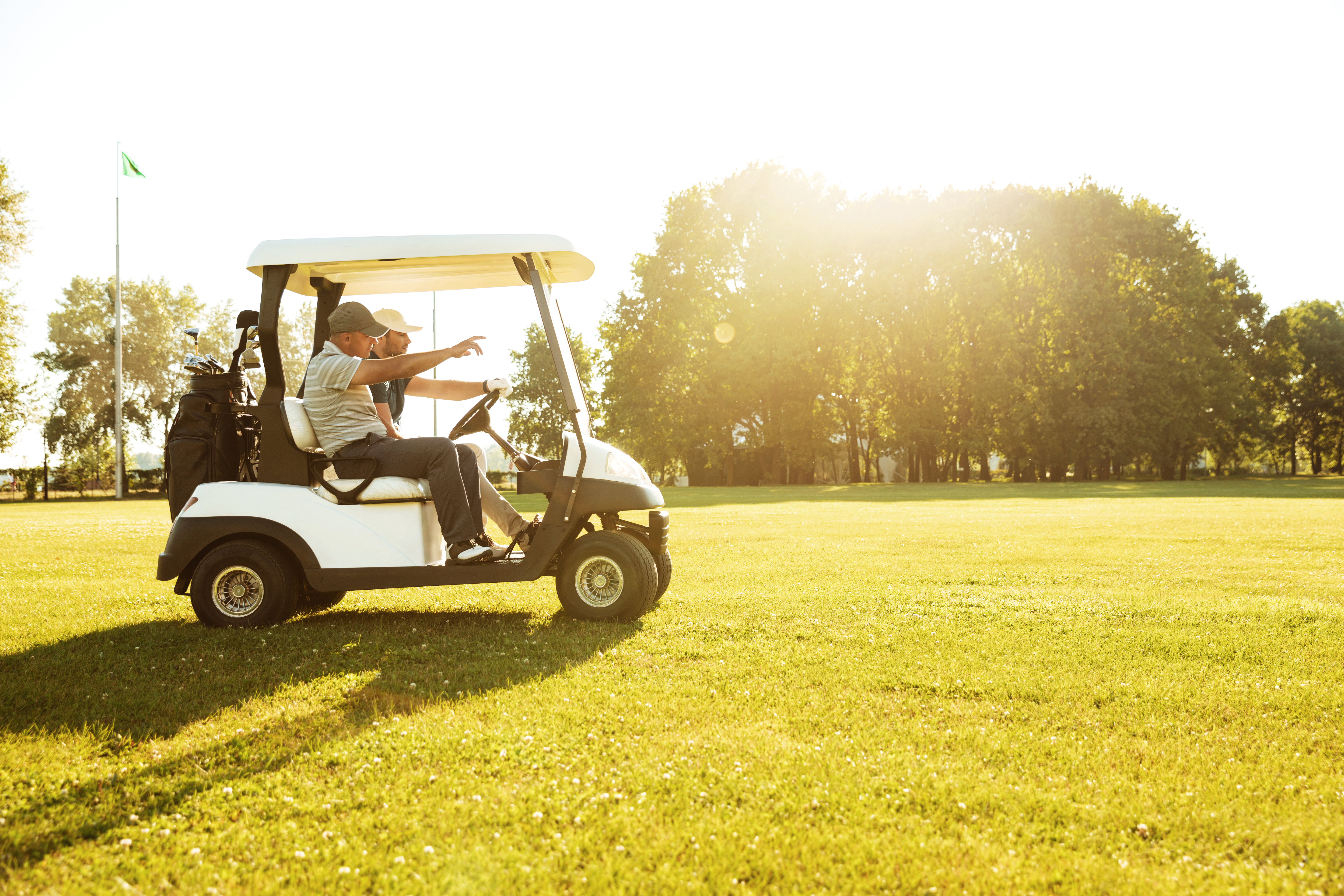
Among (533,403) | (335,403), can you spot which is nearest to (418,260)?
(335,403)

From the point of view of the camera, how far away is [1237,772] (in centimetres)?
321

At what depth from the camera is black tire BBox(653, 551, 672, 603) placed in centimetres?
661

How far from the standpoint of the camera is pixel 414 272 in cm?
650

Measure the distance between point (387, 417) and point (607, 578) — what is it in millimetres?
2271

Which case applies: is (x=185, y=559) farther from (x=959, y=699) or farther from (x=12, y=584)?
(x=959, y=699)

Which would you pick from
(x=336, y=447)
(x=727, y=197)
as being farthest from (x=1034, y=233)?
(x=336, y=447)

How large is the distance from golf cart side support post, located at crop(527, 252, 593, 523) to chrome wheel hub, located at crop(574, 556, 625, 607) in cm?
57

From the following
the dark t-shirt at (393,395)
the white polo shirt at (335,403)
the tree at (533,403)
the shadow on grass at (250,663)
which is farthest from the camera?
the tree at (533,403)

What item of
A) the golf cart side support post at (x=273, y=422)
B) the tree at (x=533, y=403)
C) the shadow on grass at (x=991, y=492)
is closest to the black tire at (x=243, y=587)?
the golf cart side support post at (x=273, y=422)

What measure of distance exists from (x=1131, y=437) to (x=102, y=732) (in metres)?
43.0

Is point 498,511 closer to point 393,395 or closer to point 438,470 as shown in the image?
point 438,470

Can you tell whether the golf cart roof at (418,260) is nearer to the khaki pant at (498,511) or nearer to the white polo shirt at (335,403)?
the white polo shirt at (335,403)

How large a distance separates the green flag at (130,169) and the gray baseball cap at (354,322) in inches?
1543

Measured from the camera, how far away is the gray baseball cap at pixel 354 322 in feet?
19.0
